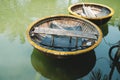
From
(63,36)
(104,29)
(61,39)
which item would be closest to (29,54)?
(61,39)

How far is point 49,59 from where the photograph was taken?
5.63 m

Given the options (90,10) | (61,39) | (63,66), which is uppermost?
(90,10)

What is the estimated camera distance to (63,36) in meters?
6.06

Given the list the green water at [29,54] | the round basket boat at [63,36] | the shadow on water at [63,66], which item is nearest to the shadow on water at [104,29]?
the green water at [29,54]

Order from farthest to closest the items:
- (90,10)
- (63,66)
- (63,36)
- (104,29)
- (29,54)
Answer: (90,10), (104,29), (63,36), (29,54), (63,66)

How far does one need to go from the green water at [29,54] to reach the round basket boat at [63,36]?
16.1 inches

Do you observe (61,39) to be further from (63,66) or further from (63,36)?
(63,66)

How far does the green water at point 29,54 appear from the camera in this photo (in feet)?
17.2

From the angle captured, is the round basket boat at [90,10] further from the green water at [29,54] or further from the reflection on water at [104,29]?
the green water at [29,54]

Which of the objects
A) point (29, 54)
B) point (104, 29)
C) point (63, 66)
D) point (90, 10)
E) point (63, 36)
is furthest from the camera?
point (90, 10)

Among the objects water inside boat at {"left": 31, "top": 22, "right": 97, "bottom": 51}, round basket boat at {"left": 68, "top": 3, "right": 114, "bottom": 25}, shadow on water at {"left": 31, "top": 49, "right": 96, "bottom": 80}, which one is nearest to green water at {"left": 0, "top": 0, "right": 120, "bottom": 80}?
shadow on water at {"left": 31, "top": 49, "right": 96, "bottom": 80}

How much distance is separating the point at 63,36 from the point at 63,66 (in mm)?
1037

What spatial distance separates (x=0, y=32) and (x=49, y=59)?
2380 mm

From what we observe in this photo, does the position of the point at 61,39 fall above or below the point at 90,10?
below
